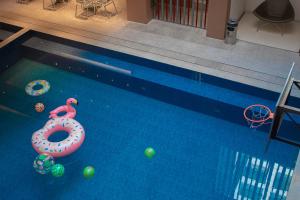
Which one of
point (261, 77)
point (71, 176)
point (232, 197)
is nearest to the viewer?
point (232, 197)

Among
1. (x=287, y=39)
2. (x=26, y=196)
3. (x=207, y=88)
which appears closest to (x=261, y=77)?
(x=207, y=88)

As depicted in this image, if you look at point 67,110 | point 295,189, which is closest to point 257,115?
point 295,189

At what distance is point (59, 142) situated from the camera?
4543 mm

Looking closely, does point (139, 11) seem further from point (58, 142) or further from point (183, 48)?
point (58, 142)

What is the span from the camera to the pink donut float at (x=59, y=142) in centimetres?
445

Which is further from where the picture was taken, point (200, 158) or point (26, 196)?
point (200, 158)

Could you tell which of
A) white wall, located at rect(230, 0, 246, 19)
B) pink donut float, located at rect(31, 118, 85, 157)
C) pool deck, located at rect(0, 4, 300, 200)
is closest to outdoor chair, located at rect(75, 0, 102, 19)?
pool deck, located at rect(0, 4, 300, 200)

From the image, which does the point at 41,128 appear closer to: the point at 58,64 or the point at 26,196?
the point at 26,196

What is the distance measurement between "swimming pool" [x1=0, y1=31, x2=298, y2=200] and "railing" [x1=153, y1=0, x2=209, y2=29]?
1603 mm

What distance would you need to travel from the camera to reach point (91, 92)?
222 inches

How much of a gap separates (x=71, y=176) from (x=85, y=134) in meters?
0.70

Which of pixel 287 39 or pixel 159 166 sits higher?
pixel 287 39

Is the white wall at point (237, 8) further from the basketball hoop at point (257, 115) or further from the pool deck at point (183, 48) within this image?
the basketball hoop at point (257, 115)

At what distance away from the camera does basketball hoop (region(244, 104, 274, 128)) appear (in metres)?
4.81
